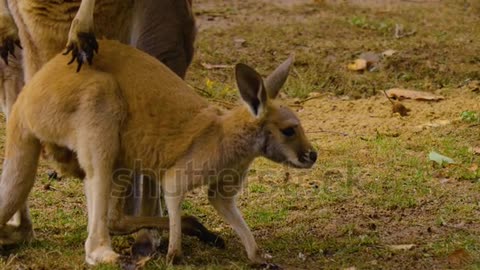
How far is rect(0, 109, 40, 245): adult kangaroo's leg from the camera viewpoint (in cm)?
→ 447

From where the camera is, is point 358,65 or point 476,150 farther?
point 358,65

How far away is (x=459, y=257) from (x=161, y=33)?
1.74 metres

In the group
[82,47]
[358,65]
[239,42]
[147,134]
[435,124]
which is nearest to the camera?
[147,134]

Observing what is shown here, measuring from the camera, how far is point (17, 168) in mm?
4512

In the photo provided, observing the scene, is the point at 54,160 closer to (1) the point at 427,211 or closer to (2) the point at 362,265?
(2) the point at 362,265

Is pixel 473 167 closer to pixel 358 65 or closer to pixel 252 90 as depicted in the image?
pixel 252 90

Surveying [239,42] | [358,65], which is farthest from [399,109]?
[239,42]

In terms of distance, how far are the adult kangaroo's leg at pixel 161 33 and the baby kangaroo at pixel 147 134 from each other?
2.21 feet

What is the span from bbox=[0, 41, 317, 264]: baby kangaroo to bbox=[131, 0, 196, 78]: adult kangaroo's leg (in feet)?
2.21

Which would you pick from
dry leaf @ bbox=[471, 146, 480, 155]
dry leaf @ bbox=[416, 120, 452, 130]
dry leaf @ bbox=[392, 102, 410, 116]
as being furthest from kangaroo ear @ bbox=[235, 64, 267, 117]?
dry leaf @ bbox=[392, 102, 410, 116]

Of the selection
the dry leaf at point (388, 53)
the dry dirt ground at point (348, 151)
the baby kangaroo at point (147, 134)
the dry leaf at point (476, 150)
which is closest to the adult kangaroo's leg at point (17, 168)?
the baby kangaroo at point (147, 134)

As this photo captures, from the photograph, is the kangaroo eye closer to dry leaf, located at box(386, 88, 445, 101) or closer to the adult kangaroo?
the adult kangaroo

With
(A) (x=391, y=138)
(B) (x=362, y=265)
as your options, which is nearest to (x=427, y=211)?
(B) (x=362, y=265)

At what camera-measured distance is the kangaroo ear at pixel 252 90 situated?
428cm
